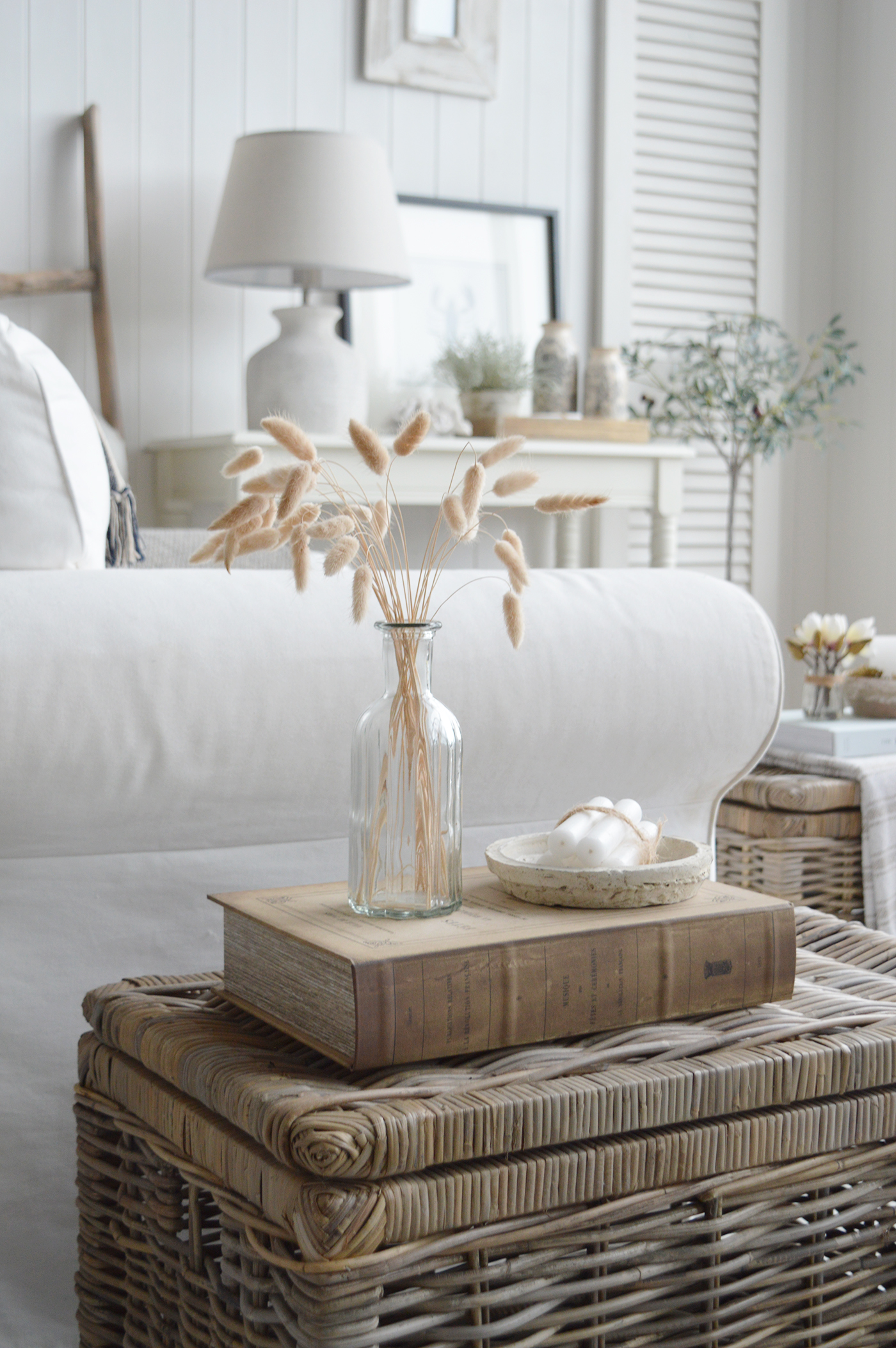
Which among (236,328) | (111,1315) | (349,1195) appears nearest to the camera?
(349,1195)

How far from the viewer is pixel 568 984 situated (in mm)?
700

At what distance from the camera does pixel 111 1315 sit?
0.82m

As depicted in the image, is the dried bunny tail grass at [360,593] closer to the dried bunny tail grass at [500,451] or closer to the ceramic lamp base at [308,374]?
the dried bunny tail grass at [500,451]

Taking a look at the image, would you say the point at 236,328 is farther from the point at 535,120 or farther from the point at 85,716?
the point at 85,716

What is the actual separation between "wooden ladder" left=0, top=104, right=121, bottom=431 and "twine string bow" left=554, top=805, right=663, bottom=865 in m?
2.04

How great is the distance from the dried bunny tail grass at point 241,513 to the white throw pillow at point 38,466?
1.02ft

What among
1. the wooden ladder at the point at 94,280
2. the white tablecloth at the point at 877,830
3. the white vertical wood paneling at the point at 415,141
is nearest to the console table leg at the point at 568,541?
the white vertical wood paneling at the point at 415,141

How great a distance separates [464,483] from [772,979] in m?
0.33

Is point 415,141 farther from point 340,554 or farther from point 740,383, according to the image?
point 340,554

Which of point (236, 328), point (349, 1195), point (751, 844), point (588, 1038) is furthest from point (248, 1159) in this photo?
point (236, 328)

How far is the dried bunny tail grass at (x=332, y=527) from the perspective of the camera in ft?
2.35

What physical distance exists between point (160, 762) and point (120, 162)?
2.13m

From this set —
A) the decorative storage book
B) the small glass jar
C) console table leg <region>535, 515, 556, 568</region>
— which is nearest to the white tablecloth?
the decorative storage book

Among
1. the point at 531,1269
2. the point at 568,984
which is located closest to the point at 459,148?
the point at 568,984
